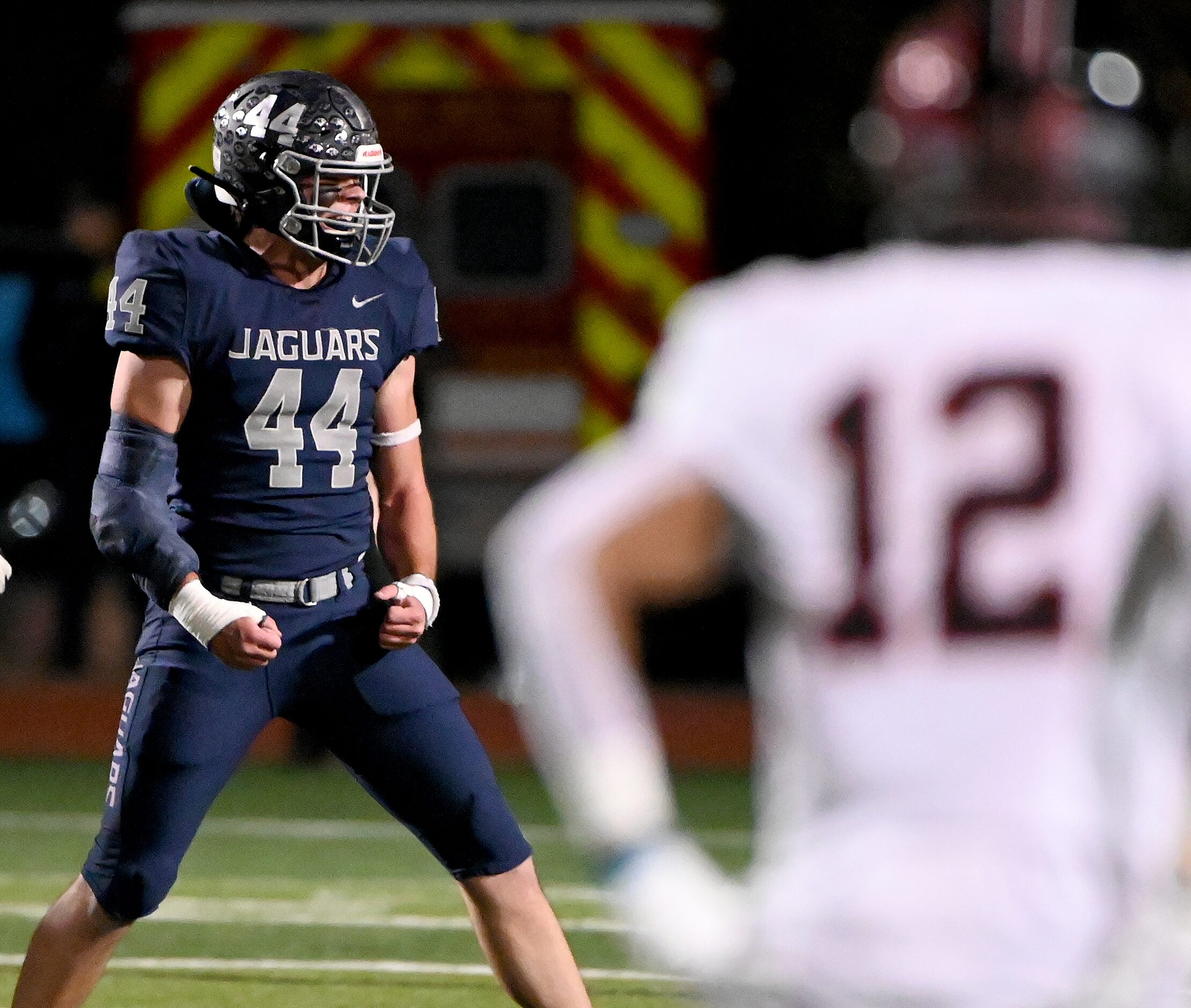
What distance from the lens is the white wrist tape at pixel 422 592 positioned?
13.3 feet

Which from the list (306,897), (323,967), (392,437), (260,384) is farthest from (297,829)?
(260,384)

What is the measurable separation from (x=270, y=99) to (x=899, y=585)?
2.41 m

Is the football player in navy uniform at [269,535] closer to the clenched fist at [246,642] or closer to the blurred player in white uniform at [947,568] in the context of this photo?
the clenched fist at [246,642]

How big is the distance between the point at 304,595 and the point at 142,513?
31 cm

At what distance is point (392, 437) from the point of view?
13.7ft

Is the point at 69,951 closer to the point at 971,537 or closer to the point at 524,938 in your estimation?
the point at 524,938

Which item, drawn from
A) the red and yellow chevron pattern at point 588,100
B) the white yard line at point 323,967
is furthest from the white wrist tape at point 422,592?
the red and yellow chevron pattern at point 588,100

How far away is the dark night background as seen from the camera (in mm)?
11062

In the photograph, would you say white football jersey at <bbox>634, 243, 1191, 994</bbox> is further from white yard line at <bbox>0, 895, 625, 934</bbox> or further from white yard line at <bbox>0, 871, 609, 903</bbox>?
white yard line at <bbox>0, 871, 609, 903</bbox>

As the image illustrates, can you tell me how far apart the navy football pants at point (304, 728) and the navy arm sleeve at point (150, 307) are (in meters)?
0.44

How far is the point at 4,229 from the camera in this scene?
1159 cm

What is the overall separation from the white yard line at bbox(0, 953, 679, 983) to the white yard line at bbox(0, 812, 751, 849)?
1723 millimetres

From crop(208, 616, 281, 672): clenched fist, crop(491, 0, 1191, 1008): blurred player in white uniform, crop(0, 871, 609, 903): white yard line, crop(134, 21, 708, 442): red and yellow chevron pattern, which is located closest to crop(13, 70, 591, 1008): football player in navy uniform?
crop(208, 616, 281, 672): clenched fist

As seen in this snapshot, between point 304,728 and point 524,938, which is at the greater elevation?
point 304,728
